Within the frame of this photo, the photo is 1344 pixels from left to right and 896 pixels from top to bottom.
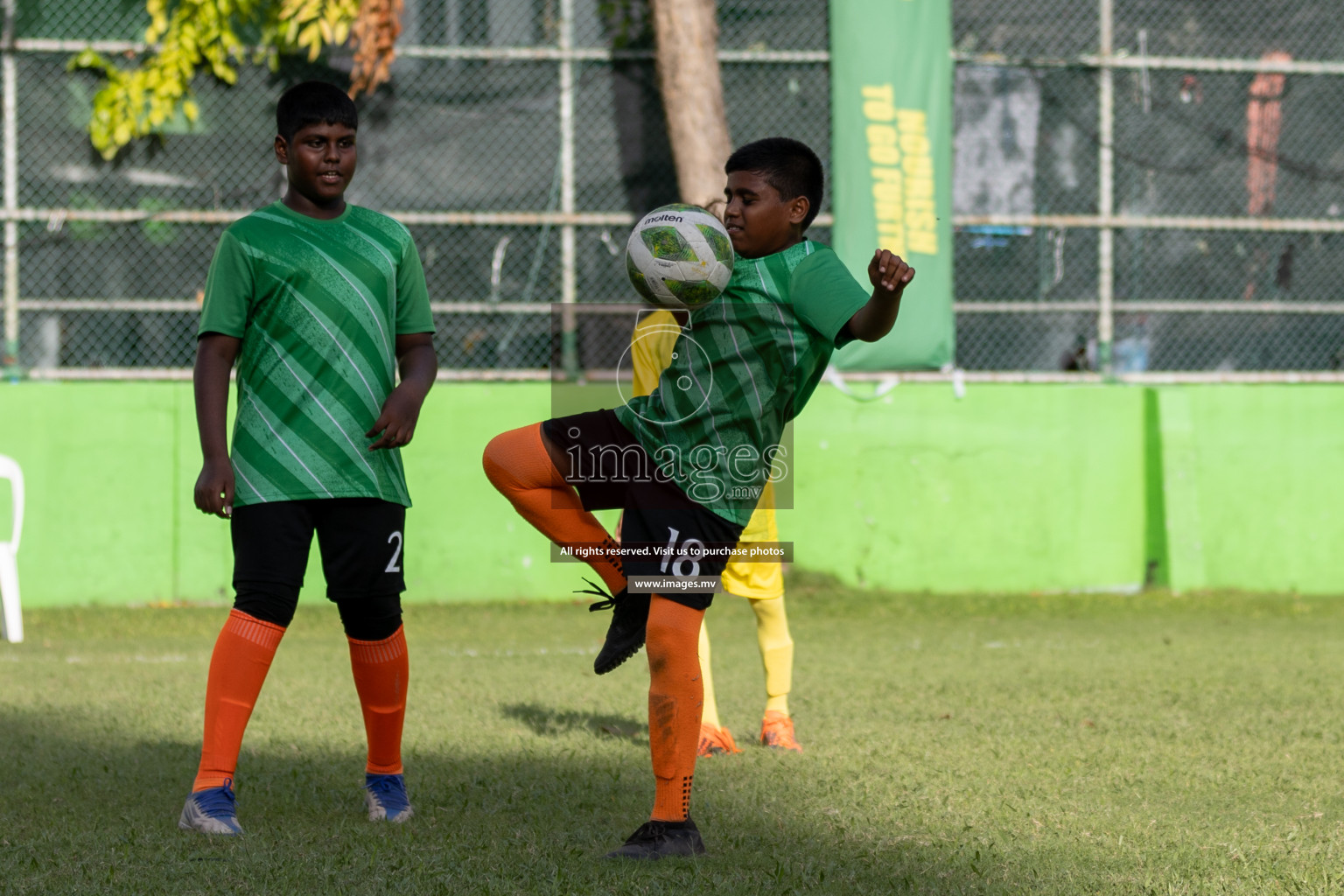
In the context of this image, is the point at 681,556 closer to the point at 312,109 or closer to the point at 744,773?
the point at 744,773

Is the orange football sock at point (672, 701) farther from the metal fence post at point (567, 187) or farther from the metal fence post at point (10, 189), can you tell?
the metal fence post at point (10, 189)

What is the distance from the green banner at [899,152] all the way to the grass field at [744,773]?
313 cm

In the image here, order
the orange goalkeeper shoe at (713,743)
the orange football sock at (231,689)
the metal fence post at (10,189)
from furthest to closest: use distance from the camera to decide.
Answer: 1. the metal fence post at (10,189)
2. the orange goalkeeper shoe at (713,743)
3. the orange football sock at (231,689)

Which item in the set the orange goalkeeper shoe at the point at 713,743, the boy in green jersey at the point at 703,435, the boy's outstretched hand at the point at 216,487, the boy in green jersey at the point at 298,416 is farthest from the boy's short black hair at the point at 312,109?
the orange goalkeeper shoe at the point at 713,743

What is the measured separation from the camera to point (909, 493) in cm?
1056

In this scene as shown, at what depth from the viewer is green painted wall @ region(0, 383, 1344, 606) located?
391 inches

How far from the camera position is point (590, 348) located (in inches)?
431

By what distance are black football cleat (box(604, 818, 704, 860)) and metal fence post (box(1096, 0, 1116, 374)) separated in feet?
28.0

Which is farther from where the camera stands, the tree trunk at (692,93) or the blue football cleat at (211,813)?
the tree trunk at (692,93)

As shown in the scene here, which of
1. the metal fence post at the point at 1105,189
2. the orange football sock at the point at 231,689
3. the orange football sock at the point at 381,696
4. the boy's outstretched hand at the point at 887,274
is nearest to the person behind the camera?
the boy's outstretched hand at the point at 887,274

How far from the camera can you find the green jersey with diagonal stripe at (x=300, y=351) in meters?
3.85

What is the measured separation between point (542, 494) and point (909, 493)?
6.92 meters

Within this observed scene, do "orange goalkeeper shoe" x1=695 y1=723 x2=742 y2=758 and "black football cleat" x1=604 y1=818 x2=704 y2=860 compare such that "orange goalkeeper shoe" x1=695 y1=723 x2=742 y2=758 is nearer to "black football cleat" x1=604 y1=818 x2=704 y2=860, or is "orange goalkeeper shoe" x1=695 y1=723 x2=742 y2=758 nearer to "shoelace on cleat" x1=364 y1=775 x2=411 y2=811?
"shoelace on cleat" x1=364 y1=775 x2=411 y2=811

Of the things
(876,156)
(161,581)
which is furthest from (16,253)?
(876,156)
